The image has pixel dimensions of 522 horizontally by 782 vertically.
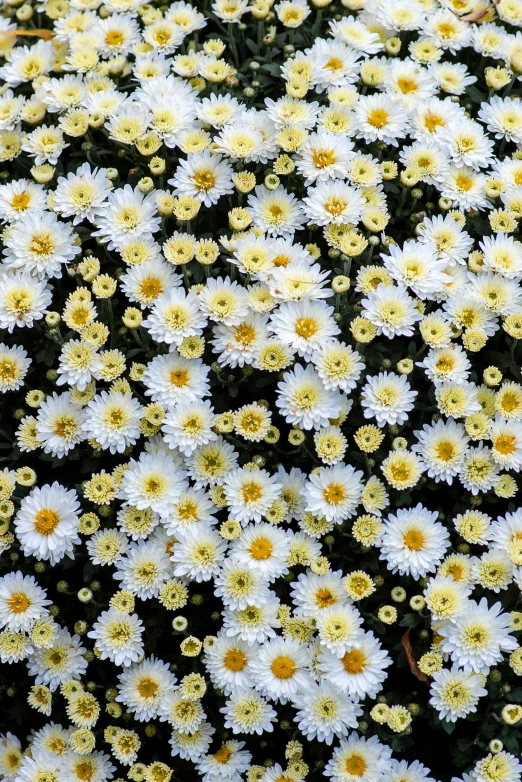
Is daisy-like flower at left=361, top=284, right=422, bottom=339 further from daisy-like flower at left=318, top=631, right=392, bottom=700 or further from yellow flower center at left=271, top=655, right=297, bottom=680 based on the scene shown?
yellow flower center at left=271, top=655, right=297, bottom=680

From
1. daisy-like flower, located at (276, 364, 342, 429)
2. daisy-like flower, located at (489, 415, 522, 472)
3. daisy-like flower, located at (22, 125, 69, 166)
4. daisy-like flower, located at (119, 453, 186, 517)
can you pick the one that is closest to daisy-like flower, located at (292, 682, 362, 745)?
daisy-like flower, located at (119, 453, 186, 517)

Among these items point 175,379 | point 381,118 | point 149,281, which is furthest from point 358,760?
point 381,118

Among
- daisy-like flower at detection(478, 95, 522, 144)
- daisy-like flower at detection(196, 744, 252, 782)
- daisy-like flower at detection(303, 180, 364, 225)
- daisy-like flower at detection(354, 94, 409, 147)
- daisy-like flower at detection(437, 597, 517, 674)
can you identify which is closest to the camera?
daisy-like flower at detection(437, 597, 517, 674)

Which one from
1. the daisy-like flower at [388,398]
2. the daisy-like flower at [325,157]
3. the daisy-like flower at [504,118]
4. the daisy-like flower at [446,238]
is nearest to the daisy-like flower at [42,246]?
the daisy-like flower at [325,157]

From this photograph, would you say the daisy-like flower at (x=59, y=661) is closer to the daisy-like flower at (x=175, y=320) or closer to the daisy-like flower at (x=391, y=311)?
the daisy-like flower at (x=175, y=320)

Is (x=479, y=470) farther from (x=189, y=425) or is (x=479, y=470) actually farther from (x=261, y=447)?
(x=189, y=425)
